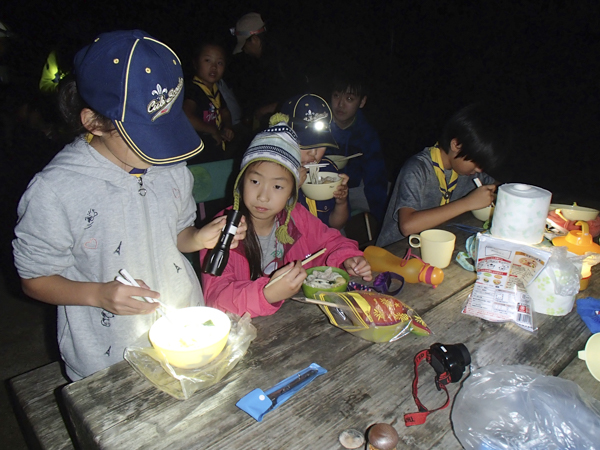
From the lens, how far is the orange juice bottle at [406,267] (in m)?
1.48

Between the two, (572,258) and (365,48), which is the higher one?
(365,48)

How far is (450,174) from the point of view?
2457 mm

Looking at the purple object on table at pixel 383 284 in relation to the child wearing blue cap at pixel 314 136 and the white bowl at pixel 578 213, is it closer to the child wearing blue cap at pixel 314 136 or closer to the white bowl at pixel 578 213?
the child wearing blue cap at pixel 314 136

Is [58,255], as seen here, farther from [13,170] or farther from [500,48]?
[500,48]

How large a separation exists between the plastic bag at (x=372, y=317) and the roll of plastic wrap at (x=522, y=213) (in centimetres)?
52

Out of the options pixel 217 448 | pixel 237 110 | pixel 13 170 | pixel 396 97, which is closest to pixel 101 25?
pixel 237 110

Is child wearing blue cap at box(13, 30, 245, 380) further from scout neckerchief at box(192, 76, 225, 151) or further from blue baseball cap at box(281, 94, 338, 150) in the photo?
scout neckerchief at box(192, 76, 225, 151)

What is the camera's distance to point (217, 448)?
2.71ft

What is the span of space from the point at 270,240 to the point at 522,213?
1016 mm

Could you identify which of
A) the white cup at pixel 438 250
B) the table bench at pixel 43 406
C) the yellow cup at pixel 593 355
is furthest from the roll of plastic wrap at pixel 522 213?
the table bench at pixel 43 406

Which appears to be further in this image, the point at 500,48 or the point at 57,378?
the point at 500,48

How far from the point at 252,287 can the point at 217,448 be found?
531 millimetres

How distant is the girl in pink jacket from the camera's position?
4.21ft

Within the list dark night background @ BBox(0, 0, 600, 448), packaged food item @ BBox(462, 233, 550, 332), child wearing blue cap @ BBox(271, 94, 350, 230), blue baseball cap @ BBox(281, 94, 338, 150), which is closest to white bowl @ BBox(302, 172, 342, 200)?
child wearing blue cap @ BBox(271, 94, 350, 230)
